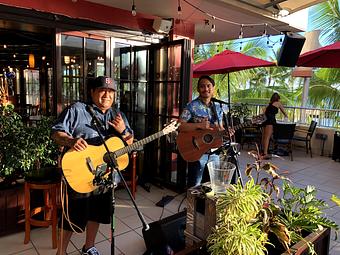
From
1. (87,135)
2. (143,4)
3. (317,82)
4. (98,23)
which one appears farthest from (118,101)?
(317,82)

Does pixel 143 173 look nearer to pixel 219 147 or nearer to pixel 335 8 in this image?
pixel 219 147

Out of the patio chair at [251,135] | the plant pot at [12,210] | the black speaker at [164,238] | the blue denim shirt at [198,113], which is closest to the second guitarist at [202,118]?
the blue denim shirt at [198,113]

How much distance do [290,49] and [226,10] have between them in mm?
1180

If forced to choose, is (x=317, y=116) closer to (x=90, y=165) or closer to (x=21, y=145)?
(x=90, y=165)

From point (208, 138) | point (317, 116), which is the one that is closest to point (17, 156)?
point (208, 138)

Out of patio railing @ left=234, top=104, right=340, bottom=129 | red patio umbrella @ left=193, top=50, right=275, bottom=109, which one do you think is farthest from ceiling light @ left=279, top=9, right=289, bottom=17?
patio railing @ left=234, top=104, right=340, bottom=129

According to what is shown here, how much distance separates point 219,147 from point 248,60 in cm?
242

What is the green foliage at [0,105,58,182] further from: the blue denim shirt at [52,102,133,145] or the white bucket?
the white bucket

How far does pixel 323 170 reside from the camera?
521cm

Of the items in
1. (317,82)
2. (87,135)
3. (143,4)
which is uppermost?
(143,4)

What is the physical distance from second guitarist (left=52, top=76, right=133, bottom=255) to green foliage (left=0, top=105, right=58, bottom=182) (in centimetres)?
71

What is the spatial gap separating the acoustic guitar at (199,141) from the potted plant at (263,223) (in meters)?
1.18

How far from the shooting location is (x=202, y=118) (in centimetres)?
276

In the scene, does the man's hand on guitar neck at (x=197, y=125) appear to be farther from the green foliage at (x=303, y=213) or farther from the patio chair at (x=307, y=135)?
the patio chair at (x=307, y=135)
